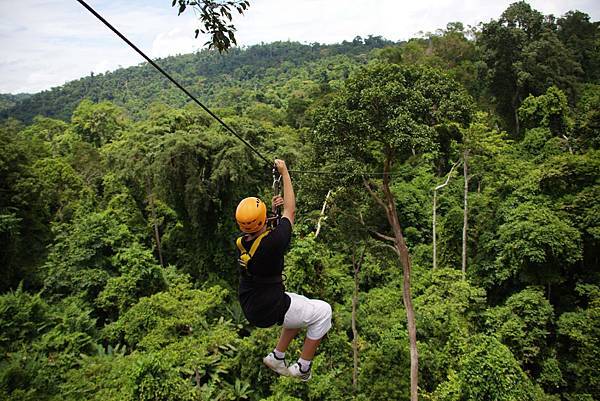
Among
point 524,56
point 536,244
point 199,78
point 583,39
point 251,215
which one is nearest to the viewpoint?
point 251,215

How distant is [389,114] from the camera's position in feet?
26.7

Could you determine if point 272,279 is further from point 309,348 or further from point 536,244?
point 536,244

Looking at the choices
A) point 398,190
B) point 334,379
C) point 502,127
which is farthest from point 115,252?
point 502,127

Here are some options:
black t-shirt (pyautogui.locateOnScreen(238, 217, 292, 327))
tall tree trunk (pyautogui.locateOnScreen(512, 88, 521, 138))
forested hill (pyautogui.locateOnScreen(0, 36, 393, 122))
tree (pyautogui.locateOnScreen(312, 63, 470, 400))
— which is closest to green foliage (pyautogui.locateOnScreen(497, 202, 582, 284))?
tree (pyautogui.locateOnScreen(312, 63, 470, 400))

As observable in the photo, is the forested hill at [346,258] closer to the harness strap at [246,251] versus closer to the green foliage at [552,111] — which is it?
the green foliage at [552,111]

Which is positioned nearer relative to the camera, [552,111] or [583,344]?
[583,344]

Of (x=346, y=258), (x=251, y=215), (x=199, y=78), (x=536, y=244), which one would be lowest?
(x=346, y=258)

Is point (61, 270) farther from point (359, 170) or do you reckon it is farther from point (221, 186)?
point (359, 170)

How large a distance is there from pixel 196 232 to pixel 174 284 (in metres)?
2.50

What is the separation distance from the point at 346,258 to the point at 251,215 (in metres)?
12.3

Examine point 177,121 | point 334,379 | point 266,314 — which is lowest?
point 334,379

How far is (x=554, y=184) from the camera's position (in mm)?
12156

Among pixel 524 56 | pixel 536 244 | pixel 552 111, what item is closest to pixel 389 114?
pixel 536 244

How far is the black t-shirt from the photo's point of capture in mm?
2312
